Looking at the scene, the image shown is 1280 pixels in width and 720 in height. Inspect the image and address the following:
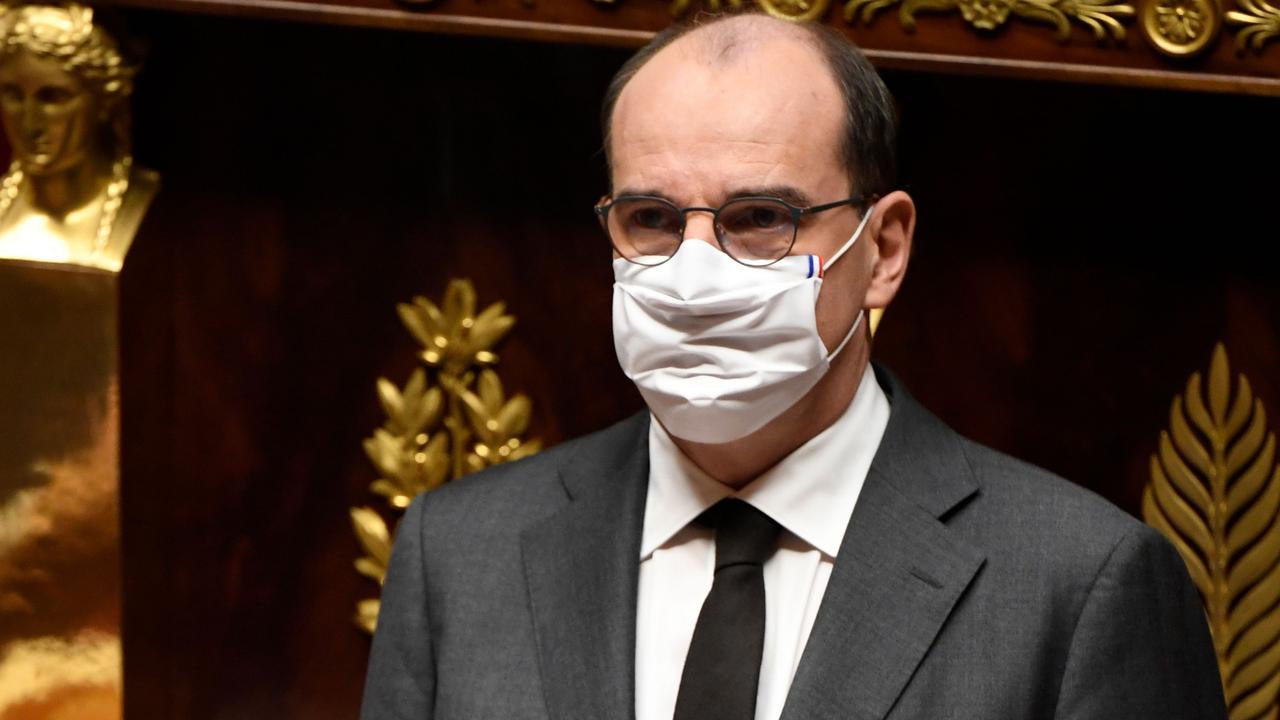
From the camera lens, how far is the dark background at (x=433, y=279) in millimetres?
2449

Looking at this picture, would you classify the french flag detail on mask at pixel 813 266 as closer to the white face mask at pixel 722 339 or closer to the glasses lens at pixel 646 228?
the white face mask at pixel 722 339

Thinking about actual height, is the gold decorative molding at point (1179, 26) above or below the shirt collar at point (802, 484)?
above

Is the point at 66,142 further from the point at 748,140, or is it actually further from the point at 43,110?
the point at 748,140

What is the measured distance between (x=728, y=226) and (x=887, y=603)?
0.46m

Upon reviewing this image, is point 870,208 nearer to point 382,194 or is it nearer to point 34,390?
point 382,194

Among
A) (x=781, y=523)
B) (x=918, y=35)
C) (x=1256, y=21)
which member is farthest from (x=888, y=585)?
(x=1256, y=21)

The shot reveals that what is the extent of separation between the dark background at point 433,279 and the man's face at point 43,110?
0.19 meters

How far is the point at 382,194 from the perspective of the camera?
2.53m

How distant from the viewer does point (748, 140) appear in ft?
6.09

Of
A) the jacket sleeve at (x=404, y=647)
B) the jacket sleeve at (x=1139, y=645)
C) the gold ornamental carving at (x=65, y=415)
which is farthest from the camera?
the gold ornamental carving at (x=65, y=415)

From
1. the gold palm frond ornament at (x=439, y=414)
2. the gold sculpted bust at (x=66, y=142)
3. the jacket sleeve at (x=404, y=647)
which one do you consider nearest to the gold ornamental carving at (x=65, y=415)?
the gold sculpted bust at (x=66, y=142)

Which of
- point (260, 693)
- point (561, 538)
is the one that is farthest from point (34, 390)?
point (561, 538)

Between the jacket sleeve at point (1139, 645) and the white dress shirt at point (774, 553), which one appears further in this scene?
the white dress shirt at point (774, 553)

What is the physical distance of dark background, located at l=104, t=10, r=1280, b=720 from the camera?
8.04ft
